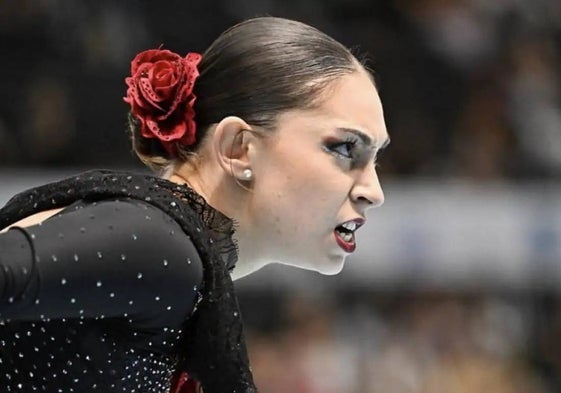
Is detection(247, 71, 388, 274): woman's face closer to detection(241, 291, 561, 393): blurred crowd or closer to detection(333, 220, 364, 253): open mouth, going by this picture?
detection(333, 220, 364, 253): open mouth

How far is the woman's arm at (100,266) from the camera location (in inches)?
49.7

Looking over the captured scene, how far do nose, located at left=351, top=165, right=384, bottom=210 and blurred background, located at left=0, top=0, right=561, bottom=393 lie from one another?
404 cm

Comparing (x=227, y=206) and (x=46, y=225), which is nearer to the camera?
(x=46, y=225)

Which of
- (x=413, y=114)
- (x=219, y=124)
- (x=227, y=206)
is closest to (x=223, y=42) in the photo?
(x=219, y=124)

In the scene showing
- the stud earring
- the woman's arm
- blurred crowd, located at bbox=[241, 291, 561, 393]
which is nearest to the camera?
the woman's arm

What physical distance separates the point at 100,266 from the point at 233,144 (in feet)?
1.42

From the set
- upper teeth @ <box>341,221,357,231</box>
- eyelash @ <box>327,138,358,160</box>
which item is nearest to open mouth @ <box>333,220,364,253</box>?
upper teeth @ <box>341,221,357,231</box>

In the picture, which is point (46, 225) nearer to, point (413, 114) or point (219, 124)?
point (219, 124)

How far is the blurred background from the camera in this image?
6047 mm

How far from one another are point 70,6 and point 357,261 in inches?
89.2

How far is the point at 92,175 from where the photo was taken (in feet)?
4.97

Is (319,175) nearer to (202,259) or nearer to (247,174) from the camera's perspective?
(247,174)

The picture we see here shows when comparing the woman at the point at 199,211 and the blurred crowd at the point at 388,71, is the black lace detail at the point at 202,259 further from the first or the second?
the blurred crowd at the point at 388,71

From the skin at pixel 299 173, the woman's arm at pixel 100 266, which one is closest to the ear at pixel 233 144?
the skin at pixel 299 173
